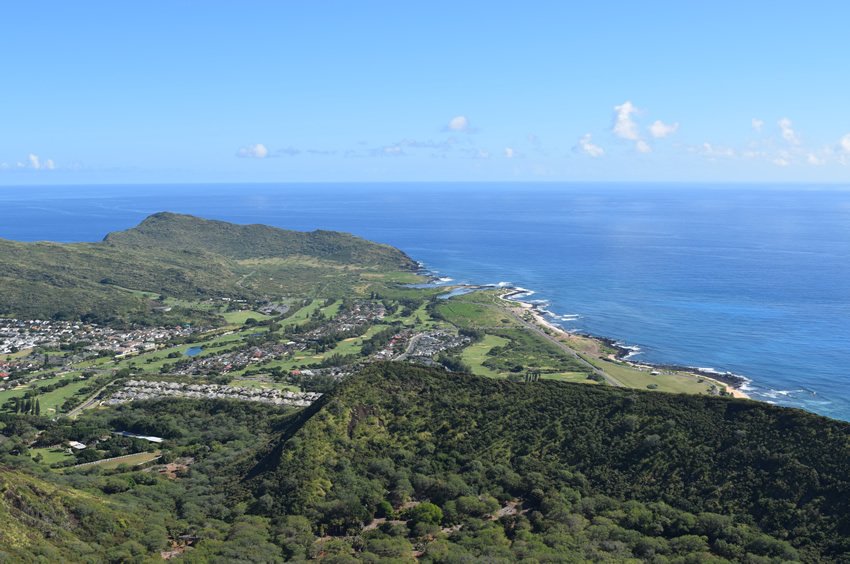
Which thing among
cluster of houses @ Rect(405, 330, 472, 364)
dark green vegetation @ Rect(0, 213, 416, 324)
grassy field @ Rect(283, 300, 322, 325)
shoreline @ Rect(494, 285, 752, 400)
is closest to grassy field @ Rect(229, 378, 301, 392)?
cluster of houses @ Rect(405, 330, 472, 364)

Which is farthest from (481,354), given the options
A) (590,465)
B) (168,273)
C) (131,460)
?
(168,273)

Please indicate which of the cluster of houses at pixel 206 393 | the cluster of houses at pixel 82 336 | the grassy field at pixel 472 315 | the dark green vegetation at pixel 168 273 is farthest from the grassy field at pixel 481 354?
the dark green vegetation at pixel 168 273

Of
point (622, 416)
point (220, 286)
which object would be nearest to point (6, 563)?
point (622, 416)

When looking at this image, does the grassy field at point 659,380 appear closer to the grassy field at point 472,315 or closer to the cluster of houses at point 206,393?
the grassy field at point 472,315

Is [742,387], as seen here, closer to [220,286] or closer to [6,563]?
[6,563]

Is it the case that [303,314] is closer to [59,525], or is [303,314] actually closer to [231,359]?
[231,359]

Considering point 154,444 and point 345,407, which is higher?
point 345,407
